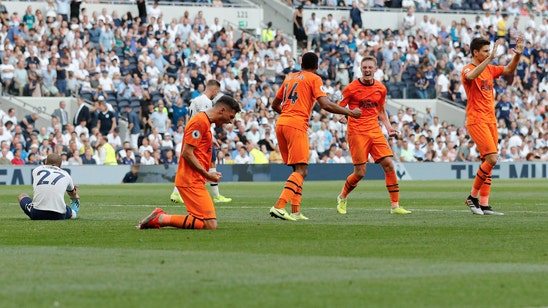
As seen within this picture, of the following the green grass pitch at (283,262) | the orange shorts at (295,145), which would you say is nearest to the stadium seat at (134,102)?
the green grass pitch at (283,262)

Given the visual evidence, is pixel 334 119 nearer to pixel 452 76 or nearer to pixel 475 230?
pixel 452 76

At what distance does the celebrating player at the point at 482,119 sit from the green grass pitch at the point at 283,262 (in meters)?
0.35

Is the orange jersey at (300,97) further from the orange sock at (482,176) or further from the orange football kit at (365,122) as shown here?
the orange sock at (482,176)

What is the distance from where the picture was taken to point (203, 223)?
1520cm

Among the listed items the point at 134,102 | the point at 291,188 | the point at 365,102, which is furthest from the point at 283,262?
the point at 134,102

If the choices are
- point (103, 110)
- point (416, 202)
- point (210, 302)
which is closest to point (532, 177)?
point (103, 110)

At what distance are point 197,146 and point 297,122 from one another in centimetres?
268

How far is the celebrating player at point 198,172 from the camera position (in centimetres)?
1477

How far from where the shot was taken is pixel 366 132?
1933 centimetres

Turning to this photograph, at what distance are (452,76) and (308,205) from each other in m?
27.7

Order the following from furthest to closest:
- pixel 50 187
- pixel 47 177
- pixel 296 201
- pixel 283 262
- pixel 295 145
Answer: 1. pixel 296 201
2. pixel 295 145
3. pixel 50 187
4. pixel 47 177
5. pixel 283 262

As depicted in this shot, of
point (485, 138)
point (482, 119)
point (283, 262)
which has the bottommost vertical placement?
point (283, 262)

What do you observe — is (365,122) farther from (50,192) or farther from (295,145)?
(50,192)

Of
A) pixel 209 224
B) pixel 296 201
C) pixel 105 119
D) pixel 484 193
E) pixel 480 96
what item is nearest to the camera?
pixel 209 224
